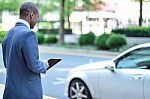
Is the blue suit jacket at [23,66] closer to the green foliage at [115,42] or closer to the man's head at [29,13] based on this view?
the man's head at [29,13]

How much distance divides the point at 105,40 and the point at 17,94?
17.6 meters

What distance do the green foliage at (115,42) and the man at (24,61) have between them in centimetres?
1687

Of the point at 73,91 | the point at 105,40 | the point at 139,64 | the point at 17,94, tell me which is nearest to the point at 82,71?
the point at 73,91

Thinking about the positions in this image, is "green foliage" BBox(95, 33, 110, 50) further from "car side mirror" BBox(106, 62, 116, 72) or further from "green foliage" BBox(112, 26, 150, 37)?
"car side mirror" BBox(106, 62, 116, 72)

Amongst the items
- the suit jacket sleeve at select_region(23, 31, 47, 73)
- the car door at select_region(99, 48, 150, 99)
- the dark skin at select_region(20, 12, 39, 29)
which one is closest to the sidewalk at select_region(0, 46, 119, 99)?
the car door at select_region(99, 48, 150, 99)

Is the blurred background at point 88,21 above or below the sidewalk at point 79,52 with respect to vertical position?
above

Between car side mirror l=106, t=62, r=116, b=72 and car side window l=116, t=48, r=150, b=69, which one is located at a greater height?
car side window l=116, t=48, r=150, b=69

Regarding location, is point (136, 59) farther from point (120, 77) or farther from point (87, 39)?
point (87, 39)

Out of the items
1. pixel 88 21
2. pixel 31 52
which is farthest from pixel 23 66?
pixel 88 21

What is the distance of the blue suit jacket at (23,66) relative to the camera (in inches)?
146

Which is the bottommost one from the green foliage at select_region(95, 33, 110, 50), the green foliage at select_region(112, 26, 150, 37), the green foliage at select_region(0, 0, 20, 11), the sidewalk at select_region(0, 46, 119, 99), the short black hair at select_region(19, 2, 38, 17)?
the sidewalk at select_region(0, 46, 119, 99)

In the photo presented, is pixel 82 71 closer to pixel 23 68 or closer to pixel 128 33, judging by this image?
pixel 23 68

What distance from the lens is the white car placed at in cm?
632

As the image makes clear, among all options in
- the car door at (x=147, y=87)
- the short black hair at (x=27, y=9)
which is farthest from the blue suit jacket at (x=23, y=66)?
the car door at (x=147, y=87)
